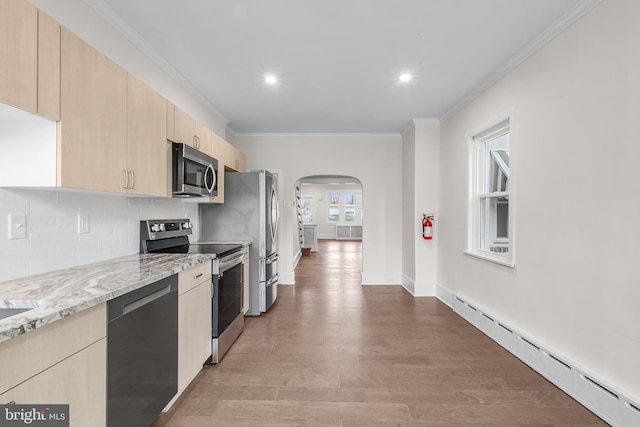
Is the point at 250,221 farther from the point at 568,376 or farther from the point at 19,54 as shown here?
the point at 568,376

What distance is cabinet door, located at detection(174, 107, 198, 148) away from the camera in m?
2.49

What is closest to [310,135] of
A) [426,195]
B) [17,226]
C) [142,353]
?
[426,195]

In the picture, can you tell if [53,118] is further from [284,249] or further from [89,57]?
[284,249]

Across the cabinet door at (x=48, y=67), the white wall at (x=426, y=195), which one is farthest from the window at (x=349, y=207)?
the cabinet door at (x=48, y=67)

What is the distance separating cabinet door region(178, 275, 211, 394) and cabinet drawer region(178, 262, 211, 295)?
Result: 0.10ft

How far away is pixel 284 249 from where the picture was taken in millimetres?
5191

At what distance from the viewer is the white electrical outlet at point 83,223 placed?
192 cm

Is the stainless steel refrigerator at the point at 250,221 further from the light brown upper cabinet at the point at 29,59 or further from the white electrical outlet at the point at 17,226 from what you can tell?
the light brown upper cabinet at the point at 29,59

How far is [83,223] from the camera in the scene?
6.40 feet

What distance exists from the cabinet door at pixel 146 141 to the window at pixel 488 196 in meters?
3.18

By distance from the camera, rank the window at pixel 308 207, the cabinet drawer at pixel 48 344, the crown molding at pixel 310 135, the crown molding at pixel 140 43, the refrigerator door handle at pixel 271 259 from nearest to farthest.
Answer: the cabinet drawer at pixel 48 344 → the crown molding at pixel 140 43 → the refrigerator door handle at pixel 271 259 → the crown molding at pixel 310 135 → the window at pixel 308 207

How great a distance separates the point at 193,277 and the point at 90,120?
1128 millimetres

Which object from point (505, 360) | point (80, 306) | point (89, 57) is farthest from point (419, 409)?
point (89, 57)

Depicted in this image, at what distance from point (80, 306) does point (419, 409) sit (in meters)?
1.98
